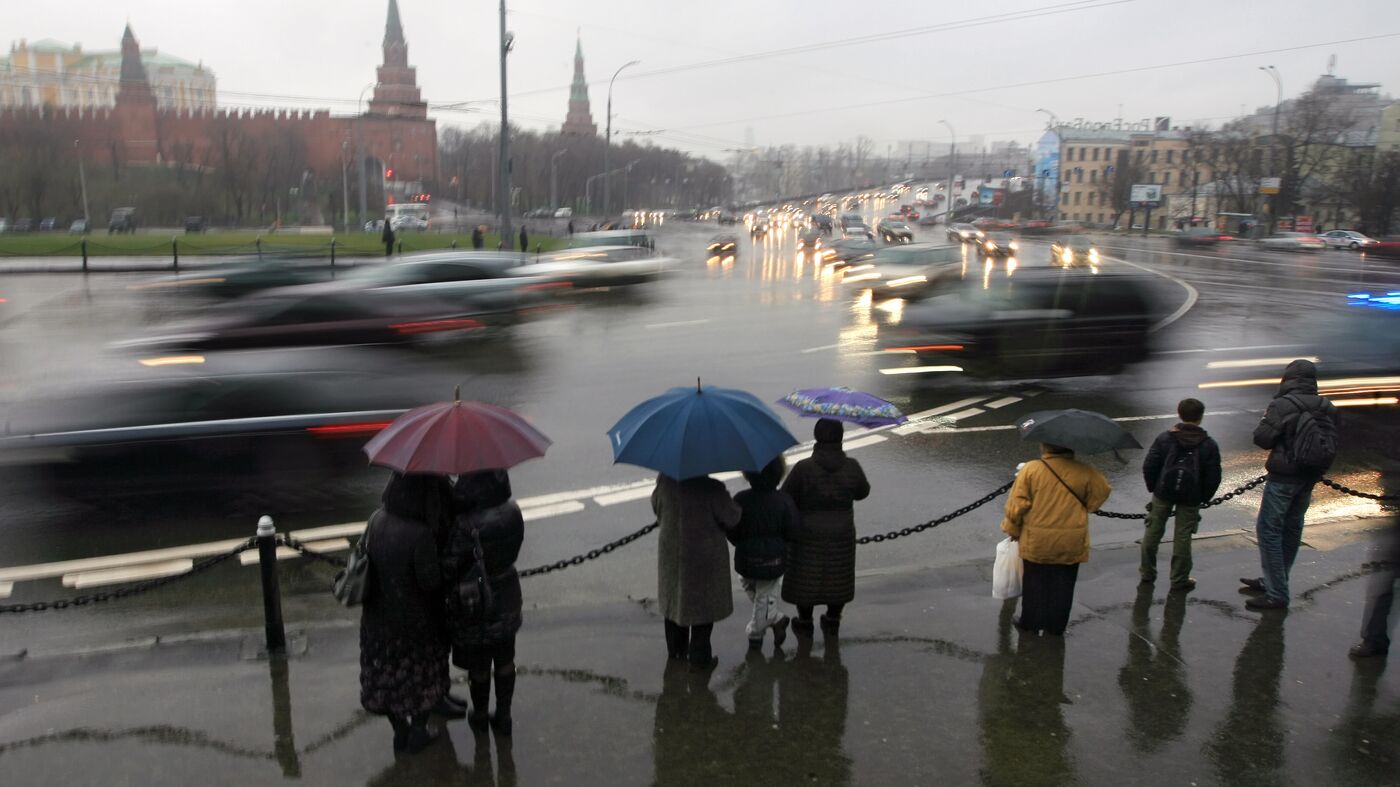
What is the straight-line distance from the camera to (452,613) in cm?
439

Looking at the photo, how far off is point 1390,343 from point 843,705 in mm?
12372

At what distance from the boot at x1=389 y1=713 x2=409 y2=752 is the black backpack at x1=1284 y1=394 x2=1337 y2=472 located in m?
5.54

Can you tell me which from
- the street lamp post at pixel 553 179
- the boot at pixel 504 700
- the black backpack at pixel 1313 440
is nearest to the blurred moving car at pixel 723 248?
the street lamp post at pixel 553 179

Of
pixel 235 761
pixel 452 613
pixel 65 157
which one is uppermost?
pixel 65 157

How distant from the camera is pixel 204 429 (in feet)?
27.7

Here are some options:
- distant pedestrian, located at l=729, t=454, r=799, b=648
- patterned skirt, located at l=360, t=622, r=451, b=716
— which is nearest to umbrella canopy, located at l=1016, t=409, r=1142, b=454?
distant pedestrian, located at l=729, t=454, r=799, b=648

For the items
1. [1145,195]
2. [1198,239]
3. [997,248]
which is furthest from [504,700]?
[1145,195]

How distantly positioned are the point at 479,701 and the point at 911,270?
23481mm

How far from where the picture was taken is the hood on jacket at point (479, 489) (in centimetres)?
434

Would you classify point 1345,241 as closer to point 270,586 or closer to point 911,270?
point 911,270

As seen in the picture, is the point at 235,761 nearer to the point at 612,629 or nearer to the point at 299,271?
the point at 612,629

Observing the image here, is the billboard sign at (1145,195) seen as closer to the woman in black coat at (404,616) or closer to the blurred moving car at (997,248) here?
the blurred moving car at (997,248)

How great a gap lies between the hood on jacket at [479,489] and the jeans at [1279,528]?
501 centimetres

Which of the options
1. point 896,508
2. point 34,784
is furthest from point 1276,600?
point 34,784
